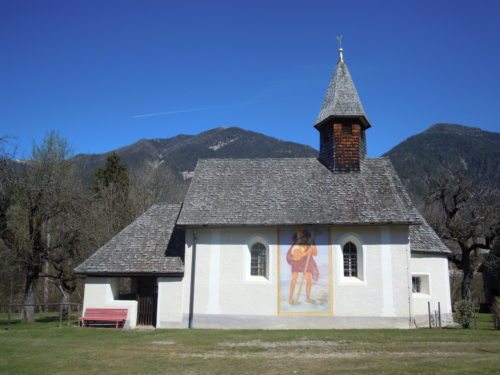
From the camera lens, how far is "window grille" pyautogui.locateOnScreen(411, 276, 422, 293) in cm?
2297

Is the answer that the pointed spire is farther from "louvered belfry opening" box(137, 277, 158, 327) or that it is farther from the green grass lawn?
"louvered belfry opening" box(137, 277, 158, 327)

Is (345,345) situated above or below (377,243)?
below

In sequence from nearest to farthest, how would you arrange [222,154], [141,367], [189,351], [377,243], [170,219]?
[141,367]
[189,351]
[377,243]
[170,219]
[222,154]

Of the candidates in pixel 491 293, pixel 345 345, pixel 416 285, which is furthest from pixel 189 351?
pixel 491 293

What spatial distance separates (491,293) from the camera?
39.0 meters

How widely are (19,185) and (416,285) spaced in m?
21.8

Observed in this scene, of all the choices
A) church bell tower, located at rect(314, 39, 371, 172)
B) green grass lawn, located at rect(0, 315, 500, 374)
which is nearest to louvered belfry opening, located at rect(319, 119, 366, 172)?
church bell tower, located at rect(314, 39, 371, 172)

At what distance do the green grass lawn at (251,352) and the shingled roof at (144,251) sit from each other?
3.14m

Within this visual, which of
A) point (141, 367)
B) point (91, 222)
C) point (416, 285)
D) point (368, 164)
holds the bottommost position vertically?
point (141, 367)

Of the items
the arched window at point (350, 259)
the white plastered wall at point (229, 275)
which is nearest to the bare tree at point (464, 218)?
the arched window at point (350, 259)

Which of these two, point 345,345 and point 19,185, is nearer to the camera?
point 345,345

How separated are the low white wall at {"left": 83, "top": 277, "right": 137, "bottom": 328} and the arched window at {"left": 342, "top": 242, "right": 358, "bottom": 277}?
10.4m

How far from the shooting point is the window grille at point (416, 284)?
75.4ft

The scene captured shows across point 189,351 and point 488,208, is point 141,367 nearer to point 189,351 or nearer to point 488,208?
point 189,351
